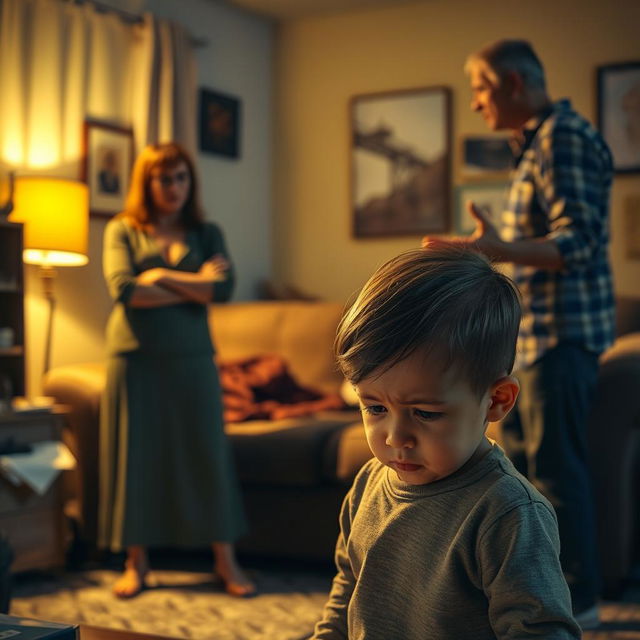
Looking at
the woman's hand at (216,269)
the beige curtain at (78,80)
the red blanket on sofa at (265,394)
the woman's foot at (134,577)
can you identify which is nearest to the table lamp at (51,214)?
the beige curtain at (78,80)

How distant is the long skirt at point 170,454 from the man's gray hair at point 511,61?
1.33m

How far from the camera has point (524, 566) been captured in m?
0.91

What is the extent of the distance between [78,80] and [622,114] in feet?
7.90

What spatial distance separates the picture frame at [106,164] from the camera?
423cm

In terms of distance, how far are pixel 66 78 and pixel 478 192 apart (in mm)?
1995

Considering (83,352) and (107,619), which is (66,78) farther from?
(107,619)

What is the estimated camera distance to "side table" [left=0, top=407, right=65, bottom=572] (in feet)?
10.8

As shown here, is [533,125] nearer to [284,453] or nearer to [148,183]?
[148,183]

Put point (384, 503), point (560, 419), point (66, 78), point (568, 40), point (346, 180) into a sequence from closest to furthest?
1. point (384, 503)
2. point (560, 419)
3. point (66, 78)
4. point (568, 40)
5. point (346, 180)

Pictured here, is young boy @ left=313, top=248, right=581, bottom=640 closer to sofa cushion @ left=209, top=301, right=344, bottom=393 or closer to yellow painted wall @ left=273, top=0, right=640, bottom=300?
sofa cushion @ left=209, top=301, right=344, bottom=393

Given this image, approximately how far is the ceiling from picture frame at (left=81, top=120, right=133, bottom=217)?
1.17m

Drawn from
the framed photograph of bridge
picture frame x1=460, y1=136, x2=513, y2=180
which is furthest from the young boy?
the framed photograph of bridge

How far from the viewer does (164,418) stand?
3.24m

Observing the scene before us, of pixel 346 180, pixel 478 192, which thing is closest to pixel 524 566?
pixel 478 192
